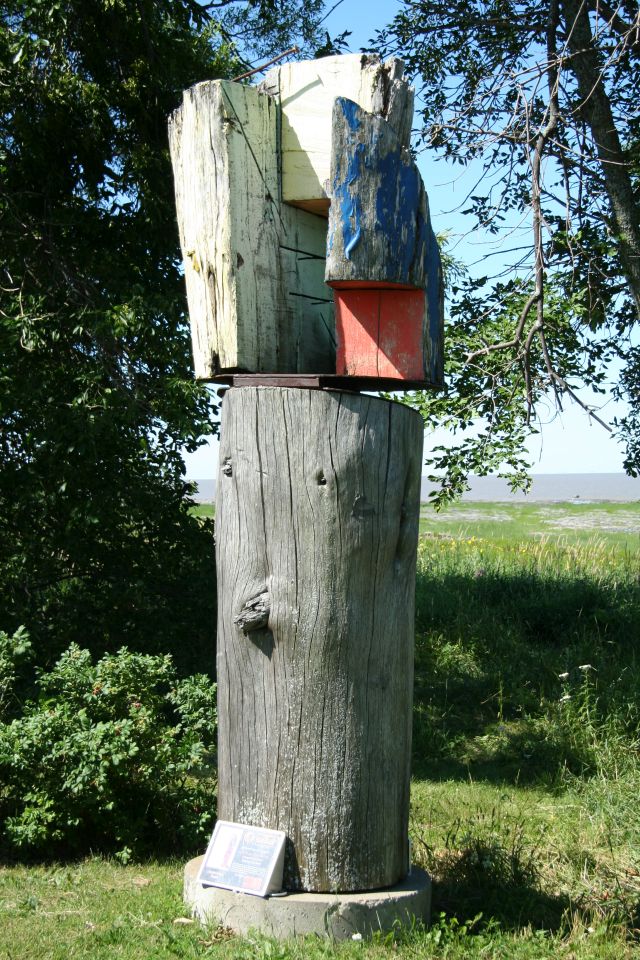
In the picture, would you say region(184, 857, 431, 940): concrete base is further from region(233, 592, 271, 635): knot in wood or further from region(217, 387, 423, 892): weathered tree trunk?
region(233, 592, 271, 635): knot in wood

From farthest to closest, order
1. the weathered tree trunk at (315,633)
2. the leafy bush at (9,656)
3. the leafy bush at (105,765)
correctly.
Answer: the leafy bush at (9,656), the leafy bush at (105,765), the weathered tree trunk at (315,633)

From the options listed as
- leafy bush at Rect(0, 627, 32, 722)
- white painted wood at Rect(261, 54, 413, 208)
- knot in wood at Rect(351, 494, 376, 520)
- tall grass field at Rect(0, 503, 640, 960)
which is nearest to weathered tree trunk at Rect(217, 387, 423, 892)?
knot in wood at Rect(351, 494, 376, 520)

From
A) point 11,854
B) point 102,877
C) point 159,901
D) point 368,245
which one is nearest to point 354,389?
point 368,245

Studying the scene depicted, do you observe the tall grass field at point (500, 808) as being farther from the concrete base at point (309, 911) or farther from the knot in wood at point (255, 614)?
the knot in wood at point (255, 614)

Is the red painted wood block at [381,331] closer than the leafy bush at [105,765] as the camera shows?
Yes

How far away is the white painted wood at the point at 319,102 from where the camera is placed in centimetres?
354

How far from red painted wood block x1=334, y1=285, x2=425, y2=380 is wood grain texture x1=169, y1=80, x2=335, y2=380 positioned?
0.24 m

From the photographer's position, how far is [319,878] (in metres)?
3.41

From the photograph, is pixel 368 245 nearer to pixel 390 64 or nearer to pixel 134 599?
pixel 390 64

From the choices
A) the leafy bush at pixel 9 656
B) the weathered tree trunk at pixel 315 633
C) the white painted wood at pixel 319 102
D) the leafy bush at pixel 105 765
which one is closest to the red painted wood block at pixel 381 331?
the weathered tree trunk at pixel 315 633

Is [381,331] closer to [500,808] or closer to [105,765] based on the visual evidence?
[105,765]

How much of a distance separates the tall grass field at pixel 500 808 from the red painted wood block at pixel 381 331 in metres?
1.98

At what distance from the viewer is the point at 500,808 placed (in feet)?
19.5

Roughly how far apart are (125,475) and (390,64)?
184 inches
